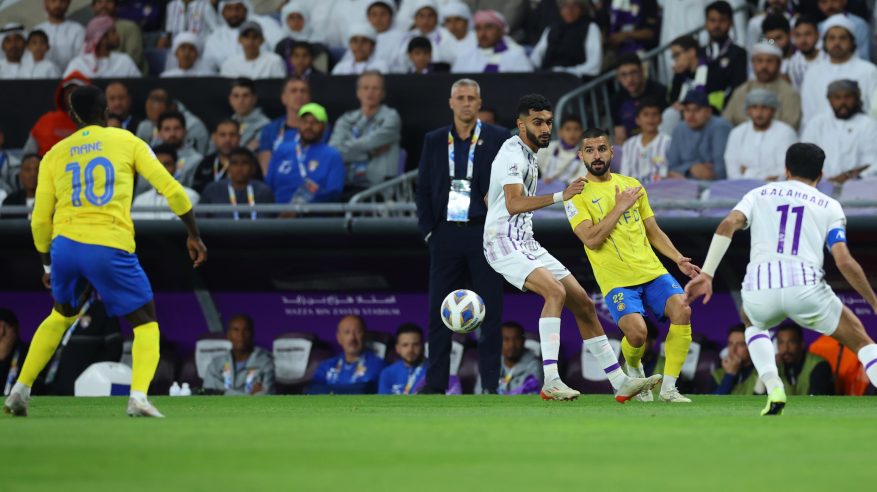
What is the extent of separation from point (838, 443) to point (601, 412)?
2.57 m

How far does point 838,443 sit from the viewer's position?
269 inches

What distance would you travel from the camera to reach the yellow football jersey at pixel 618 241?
10.8m

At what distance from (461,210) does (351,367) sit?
3803 mm

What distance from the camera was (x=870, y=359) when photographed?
355 inches

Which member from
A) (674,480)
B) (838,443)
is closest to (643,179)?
(838,443)

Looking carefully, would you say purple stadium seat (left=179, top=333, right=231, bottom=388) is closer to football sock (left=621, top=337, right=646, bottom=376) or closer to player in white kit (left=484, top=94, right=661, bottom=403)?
player in white kit (left=484, top=94, right=661, bottom=403)

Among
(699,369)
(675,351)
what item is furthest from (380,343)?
(675,351)

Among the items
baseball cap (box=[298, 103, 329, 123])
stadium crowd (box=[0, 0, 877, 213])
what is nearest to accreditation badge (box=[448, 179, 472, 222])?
stadium crowd (box=[0, 0, 877, 213])

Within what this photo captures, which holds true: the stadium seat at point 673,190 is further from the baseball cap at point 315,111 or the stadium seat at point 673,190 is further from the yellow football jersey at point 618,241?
the baseball cap at point 315,111

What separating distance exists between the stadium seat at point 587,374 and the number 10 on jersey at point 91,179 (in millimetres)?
7366

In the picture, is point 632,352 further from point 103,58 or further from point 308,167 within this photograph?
point 103,58

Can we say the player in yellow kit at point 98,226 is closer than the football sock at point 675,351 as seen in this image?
Yes

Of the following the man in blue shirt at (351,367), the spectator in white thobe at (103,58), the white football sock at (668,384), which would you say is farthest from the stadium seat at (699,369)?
the spectator in white thobe at (103,58)

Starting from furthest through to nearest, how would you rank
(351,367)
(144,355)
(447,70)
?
(447,70), (351,367), (144,355)
